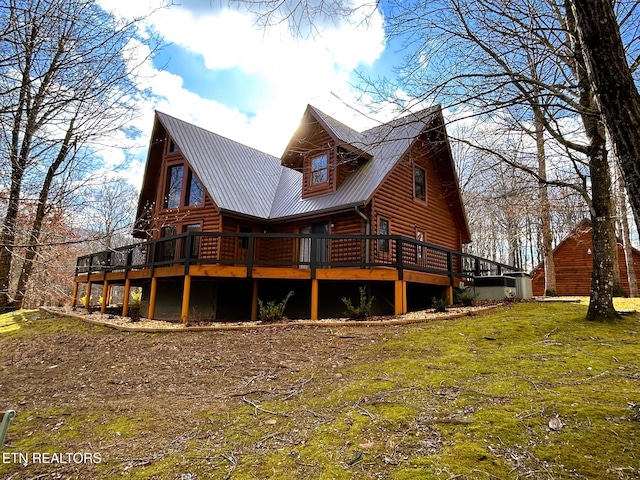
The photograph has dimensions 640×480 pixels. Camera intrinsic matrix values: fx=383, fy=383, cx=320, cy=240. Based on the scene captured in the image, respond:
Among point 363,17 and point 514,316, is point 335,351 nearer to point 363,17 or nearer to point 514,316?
point 514,316

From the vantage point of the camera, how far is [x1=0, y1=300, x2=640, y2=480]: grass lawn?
2.89 m

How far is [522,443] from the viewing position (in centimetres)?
289

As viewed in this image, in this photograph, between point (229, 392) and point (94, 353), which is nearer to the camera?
point (229, 392)

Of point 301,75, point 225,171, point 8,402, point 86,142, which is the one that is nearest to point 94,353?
point 8,402

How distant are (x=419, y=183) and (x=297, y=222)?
556 cm

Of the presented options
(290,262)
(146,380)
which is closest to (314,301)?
(290,262)

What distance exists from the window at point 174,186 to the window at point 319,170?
216 inches

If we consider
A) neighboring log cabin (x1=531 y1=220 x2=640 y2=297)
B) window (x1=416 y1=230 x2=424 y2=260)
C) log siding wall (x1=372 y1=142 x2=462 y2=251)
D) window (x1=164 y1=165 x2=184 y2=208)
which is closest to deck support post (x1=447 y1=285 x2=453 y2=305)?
window (x1=416 y1=230 x2=424 y2=260)

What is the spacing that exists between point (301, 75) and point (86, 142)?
243cm

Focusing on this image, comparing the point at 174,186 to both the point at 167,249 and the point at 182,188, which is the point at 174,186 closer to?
the point at 182,188

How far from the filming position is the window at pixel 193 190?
49.9 feet

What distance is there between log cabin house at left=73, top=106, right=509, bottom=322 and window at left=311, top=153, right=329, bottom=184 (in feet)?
0.14

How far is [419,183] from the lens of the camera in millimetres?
16250
